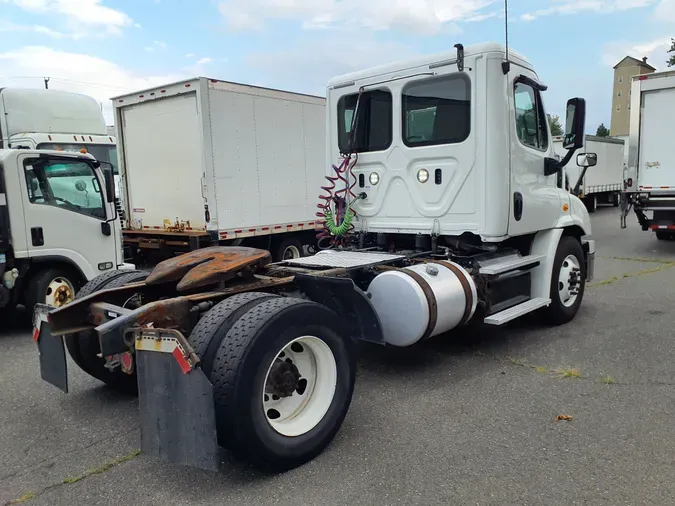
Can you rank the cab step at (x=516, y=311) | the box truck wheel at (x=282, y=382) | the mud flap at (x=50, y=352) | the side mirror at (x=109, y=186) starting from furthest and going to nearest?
1. the side mirror at (x=109, y=186)
2. the cab step at (x=516, y=311)
3. the mud flap at (x=50, y=352)
4. the box truck wheel at (x=282, y=382)

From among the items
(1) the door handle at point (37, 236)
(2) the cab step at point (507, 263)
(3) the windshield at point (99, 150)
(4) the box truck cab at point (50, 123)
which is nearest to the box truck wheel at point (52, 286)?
(1) the door handle at point (37, 236)

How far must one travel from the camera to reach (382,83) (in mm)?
5992

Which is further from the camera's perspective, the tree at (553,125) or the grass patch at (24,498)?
the tree at (553,125)

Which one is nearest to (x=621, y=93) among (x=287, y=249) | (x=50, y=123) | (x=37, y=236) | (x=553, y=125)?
(x=553, y=125)

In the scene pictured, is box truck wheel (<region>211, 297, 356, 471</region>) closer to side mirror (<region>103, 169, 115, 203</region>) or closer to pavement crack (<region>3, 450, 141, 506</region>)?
pavement crack (<region>3, 450, 141, 506</region>)

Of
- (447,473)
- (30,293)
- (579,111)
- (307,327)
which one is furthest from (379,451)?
(30,293)

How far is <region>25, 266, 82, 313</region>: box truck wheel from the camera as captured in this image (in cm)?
679

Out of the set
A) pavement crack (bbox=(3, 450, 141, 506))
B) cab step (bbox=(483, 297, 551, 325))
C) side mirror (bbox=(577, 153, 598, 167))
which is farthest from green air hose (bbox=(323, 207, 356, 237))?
pavement crack (bbox=(3, 450, 141, 506))

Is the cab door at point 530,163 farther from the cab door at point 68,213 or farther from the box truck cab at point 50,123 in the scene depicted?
the box truck cab at point 50,123

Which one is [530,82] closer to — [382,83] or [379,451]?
[382,83]

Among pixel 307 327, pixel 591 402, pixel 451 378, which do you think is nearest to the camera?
pixel 307 327

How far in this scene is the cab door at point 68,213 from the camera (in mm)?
6863

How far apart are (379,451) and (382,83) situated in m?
3.86

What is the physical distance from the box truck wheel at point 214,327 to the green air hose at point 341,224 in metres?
2.82
